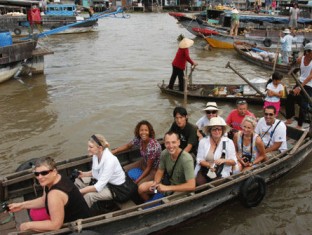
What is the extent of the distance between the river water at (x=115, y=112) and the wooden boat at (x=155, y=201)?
1.22 feet

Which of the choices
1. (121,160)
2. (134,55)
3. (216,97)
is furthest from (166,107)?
(134,55)

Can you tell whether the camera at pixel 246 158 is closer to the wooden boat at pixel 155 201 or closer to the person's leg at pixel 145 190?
the wooden boat at pixel 155 201

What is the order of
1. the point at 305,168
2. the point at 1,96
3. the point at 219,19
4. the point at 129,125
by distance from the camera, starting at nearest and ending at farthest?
the point at 305,168 < the point at 129,125 < the point at 1,96 < the point at 219,19

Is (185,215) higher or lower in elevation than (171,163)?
lower

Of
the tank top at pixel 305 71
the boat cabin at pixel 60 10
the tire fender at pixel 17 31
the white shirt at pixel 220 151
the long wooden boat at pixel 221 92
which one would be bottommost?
the long wooden boat at pixel 221 92

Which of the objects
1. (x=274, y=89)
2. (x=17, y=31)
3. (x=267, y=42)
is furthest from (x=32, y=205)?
(x=17, y=31)

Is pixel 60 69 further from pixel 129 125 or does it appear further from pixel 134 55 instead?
pixel 129 125

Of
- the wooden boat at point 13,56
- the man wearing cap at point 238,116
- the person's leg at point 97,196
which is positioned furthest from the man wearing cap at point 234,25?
the person's leg at point 97,196

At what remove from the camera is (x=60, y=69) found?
63.6ft

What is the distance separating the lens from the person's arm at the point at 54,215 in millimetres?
3957

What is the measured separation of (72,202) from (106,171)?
936 mm

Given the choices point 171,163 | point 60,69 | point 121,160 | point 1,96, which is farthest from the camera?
point 60,69

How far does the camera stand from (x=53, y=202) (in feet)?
13.0

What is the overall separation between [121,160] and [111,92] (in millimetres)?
7976
